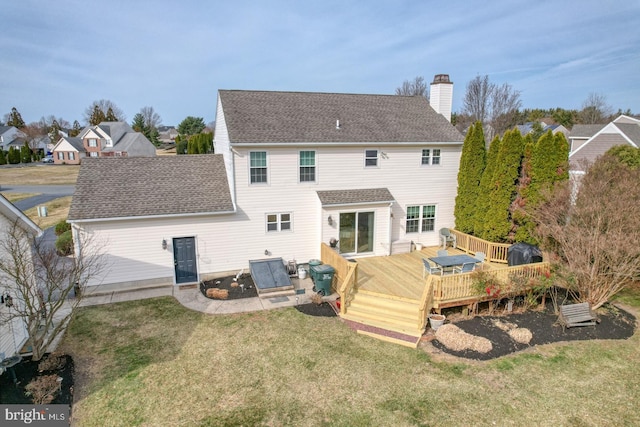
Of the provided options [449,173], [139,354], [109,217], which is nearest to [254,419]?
[139,354]

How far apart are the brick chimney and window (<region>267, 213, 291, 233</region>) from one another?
11103 mm

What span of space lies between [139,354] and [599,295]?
1505 centimetres

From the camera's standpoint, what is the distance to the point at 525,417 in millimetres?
8234

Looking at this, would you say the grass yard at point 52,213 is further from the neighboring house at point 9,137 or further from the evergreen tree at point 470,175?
the neighboring house at point 9,137

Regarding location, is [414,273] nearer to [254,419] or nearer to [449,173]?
[449,173]

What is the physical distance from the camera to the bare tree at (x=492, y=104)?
1877 inches

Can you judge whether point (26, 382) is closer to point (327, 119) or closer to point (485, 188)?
point (327, 119)

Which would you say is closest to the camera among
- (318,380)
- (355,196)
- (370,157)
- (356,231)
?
(318,380)

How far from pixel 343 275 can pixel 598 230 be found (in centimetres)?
879

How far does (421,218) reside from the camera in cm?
1922

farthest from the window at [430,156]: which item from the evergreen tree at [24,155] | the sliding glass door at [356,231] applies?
the evergreen tree at [24,155]

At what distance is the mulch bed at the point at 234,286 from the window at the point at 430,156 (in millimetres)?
10253

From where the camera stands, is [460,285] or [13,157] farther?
[13,157]

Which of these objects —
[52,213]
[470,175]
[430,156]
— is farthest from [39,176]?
[470,175]
